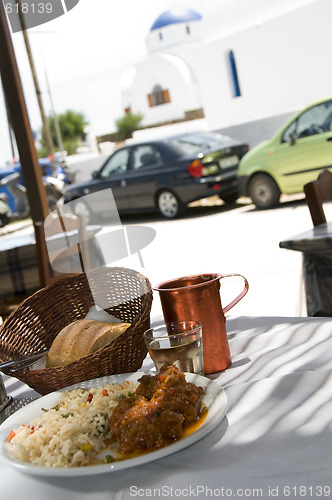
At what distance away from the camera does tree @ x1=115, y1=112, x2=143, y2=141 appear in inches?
1041

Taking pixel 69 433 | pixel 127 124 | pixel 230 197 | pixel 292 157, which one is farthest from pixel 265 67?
pixel 69 433

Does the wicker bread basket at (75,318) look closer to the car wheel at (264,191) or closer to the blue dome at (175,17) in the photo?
the car wheel at (264,191)

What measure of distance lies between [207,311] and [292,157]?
5614mm

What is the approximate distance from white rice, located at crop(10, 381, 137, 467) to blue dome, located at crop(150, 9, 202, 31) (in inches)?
1016

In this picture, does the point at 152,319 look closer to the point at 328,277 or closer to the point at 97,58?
the point at 328,277

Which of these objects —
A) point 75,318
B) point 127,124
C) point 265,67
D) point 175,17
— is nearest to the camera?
point 75,318

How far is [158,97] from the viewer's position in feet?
86.1

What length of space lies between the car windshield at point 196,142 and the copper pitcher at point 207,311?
6.67m

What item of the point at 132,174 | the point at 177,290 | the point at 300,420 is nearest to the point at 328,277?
the point at 177,290

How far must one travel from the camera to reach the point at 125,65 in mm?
33781

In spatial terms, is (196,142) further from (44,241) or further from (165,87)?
(165,87)

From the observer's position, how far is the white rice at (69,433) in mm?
608

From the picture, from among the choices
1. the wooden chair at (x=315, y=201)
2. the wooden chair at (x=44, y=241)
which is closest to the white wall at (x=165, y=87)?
the wooden chair at (x=44, y=241)

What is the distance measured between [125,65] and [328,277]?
3360 centimetres
